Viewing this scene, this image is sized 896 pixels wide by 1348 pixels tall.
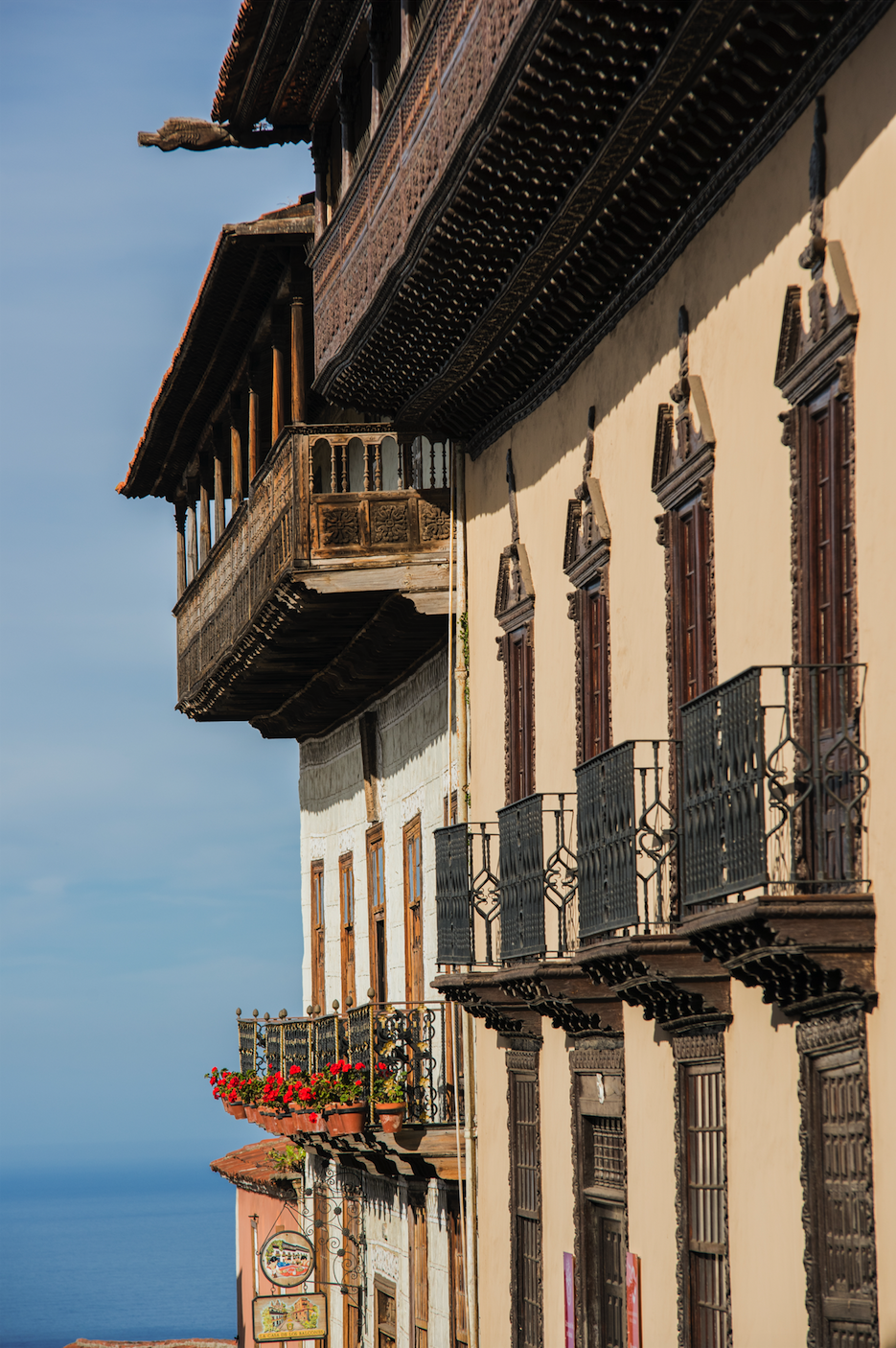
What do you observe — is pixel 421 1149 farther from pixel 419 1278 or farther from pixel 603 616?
pixel 603 616

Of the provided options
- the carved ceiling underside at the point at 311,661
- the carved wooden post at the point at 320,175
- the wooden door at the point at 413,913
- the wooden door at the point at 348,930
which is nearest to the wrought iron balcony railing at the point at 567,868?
the carved ceiling underside at the point at 311,661

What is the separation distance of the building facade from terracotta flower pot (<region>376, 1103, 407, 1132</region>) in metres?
0.16

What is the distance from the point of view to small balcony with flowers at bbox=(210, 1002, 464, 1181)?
749 inches

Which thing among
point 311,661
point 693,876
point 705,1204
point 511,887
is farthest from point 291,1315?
point 693,876

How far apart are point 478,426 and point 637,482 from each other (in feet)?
13.3

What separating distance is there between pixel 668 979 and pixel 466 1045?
5947mm

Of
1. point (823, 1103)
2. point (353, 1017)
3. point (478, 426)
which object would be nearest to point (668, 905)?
point (823, 1103)

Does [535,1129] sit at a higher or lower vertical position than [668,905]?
lower

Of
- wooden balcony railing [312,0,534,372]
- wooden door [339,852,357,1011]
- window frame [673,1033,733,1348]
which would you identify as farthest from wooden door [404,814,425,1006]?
window frame [673,1033,733,1348]

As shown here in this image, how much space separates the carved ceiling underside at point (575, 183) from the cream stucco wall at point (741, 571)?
0.70 feet

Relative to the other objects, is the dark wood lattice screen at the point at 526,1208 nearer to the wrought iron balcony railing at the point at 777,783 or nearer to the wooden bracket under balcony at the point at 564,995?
the wooden bracket under balcony at the point at 564,995

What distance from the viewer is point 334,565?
1834 cm

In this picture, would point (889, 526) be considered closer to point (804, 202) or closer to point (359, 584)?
A: point (804, 202)

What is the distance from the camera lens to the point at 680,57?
11.4 metres
